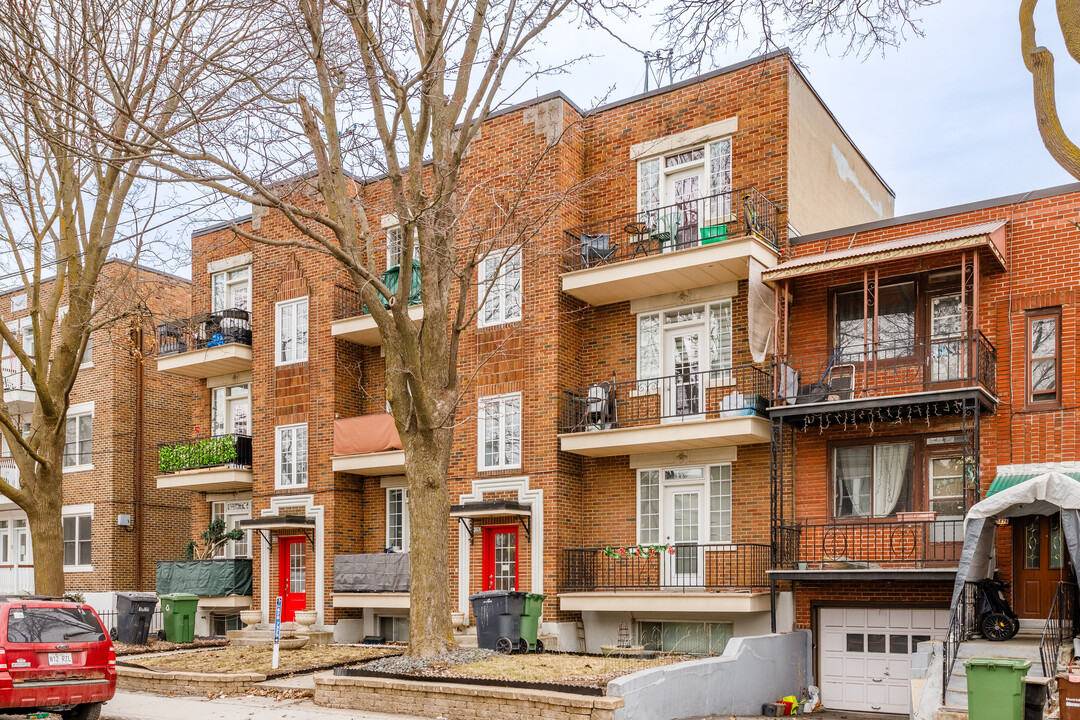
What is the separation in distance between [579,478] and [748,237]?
639 centimetres

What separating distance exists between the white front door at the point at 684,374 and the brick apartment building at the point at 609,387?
1.8 inches

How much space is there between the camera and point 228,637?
82.2 ft

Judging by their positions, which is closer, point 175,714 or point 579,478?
point 175,714

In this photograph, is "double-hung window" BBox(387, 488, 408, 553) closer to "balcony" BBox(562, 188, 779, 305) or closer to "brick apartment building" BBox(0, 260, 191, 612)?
"balcony" BBox(562, 188, 779, 305)

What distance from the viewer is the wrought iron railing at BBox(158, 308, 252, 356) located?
2816 centimetres

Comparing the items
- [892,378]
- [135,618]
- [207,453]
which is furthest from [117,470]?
[892,378]

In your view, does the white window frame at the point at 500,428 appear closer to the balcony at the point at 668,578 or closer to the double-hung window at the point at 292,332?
the balcony at the point at 668,578

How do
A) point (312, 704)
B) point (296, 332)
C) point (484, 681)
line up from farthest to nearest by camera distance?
1. point (296, 332)
2. point (312, 704)
3. point (484, 681)

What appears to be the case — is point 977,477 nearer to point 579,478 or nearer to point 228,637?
point 579,478

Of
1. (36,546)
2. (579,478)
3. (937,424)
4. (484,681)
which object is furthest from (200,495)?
(937,424)

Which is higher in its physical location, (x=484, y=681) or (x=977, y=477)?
(x=977, y=477)

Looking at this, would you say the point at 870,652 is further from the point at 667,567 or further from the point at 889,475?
the point at 667,567

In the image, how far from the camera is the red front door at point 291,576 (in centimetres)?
2609

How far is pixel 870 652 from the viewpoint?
18.6 m
